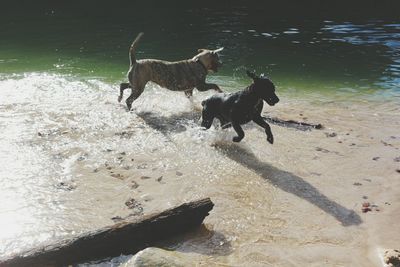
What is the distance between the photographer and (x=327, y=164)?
21.7 feet

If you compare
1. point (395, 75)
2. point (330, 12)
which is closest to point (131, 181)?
point (395, 75)

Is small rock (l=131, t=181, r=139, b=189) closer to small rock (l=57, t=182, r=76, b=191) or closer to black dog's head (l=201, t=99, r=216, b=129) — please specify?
small rock (l=57, t=182, r=76, b=191)

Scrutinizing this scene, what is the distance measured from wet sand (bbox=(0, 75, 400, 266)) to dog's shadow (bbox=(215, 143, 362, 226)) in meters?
0.01

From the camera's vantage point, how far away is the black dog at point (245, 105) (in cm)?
675

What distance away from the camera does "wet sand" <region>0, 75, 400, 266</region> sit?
466 cm

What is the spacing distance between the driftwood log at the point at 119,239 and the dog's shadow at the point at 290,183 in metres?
1.44

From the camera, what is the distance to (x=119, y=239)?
435cm

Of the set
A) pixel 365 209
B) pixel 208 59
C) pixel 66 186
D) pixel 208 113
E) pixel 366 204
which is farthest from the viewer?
pixel 208 59

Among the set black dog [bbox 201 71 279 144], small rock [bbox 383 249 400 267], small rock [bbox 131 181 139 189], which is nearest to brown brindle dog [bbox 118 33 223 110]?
black dog [bbox 201 71 279 144]

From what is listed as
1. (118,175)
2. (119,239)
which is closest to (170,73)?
(118,175)

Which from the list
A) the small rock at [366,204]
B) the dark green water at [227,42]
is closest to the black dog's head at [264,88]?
the small rock at [366,204]

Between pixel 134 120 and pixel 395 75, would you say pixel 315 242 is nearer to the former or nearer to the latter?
pixel 134 120

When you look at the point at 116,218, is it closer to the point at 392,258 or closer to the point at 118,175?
the point at 118,175

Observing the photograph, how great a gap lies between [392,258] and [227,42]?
39.8 feet
